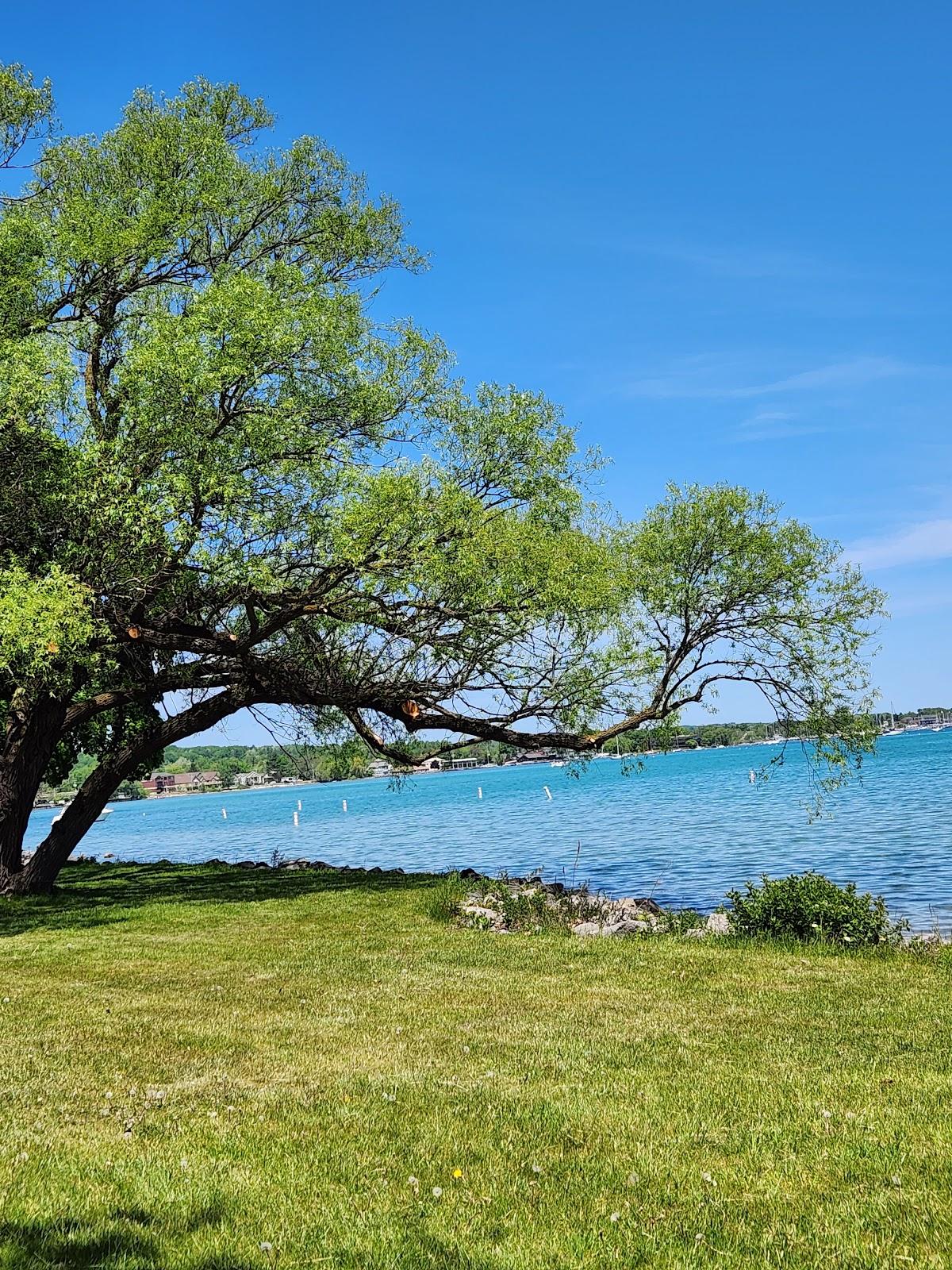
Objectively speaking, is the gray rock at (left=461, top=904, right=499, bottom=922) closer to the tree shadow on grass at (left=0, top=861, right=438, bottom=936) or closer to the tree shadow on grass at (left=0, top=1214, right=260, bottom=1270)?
the tree shadow on grass at (left=0, top=861, right=438, bottom=936)

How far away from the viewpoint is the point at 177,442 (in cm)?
1948

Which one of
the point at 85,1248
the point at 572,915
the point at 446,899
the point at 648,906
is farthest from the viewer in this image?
the point at 648,906

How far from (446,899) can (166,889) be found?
9997 millimetres

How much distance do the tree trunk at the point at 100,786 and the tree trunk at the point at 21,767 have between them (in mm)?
477

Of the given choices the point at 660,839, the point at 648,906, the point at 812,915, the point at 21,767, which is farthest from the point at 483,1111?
the point at 660,839

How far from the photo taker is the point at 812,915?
15680 millimetres

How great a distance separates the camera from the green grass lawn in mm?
5809

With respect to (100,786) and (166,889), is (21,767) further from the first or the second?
(166,889)

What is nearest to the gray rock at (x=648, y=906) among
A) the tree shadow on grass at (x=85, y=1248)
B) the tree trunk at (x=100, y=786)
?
the tree trunk at (x=100, y=786)

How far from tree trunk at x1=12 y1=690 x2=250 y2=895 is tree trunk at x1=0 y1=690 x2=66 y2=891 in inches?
18.8

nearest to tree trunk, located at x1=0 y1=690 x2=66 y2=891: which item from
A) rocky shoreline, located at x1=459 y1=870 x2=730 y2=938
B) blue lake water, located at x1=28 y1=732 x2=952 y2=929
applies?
rocky shoreline, located at x1=459 y1=870 x2=730 y2=938

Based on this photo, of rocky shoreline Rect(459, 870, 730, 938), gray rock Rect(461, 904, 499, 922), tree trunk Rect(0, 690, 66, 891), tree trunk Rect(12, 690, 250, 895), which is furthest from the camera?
tree trunk Rect(12, 690, 250, 895)

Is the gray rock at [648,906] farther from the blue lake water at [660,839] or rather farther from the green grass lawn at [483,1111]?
the green grass lawn at [483,1111]

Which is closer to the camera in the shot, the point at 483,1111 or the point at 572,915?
the point at 483,1111
